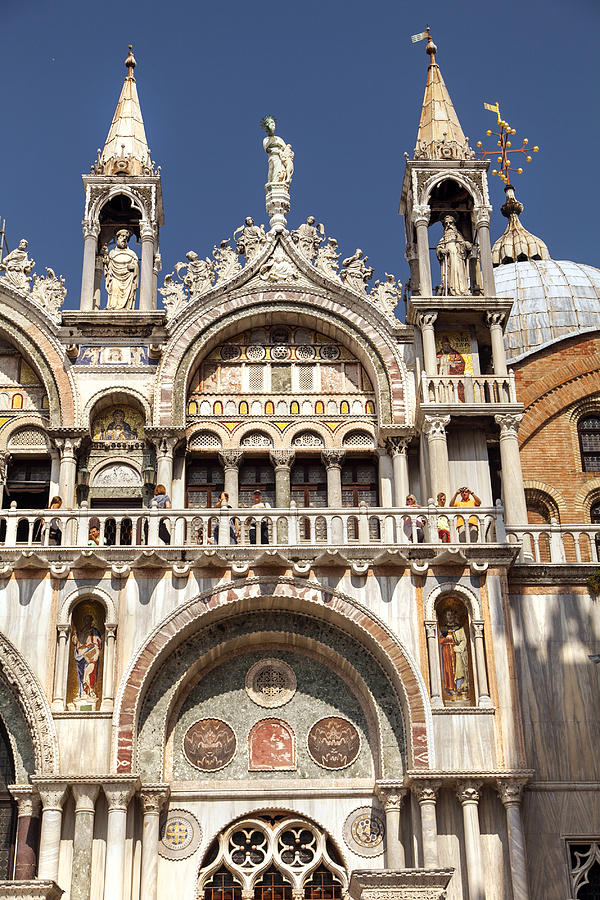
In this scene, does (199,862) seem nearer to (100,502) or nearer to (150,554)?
(150,554)

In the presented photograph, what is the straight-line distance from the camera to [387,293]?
26703 mm

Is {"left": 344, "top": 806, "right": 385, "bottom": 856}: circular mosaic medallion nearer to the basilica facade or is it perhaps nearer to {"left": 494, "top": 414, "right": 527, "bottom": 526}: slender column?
the basilica facade

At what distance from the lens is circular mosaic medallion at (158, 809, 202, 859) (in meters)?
20.2

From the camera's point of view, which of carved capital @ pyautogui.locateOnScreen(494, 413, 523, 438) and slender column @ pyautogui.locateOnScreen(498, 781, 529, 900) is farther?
carved capital @ pyautogui.locateOnScreen(494, 413, 523, 438)

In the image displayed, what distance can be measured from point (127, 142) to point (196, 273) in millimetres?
3901

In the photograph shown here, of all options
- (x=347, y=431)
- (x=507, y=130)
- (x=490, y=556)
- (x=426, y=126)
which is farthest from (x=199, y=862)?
(x=507, y=130)

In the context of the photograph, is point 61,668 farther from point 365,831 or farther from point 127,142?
point 127,142

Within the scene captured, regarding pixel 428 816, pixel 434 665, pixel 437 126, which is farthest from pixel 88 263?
pixel 428 816

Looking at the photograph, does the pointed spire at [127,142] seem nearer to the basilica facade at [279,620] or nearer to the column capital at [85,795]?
the basilica facade at [279,620]

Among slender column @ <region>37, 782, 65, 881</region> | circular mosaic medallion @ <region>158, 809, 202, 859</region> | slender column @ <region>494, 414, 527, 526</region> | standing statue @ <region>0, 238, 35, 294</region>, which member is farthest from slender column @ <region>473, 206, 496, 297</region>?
slender column @ <region>37, 782, 65, 881</region>

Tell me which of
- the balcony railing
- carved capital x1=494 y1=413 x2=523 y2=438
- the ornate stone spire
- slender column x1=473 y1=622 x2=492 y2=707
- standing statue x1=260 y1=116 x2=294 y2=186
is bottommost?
slender column x1=473 y1=622 x2=492 y2=707

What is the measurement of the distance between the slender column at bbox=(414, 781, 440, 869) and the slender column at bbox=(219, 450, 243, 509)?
7.80m

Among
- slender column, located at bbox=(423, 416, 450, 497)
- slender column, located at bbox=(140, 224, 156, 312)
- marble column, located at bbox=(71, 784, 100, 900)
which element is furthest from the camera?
slender column, located at bbox=(140, 224, 156, 312)

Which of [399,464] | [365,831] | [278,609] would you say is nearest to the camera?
[365,831]
